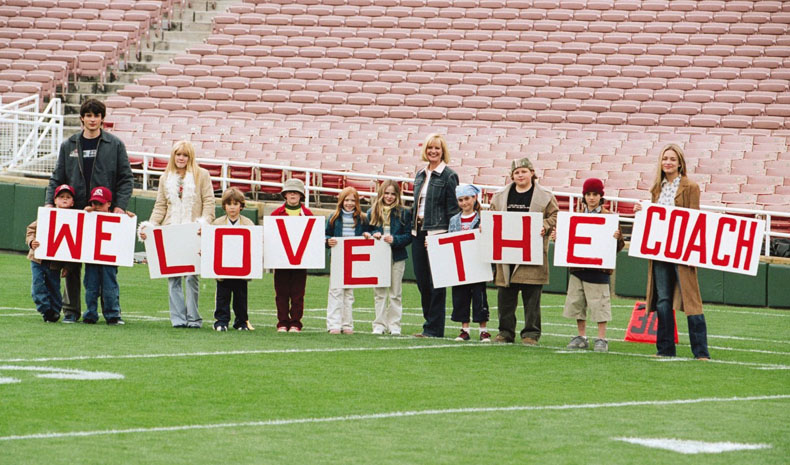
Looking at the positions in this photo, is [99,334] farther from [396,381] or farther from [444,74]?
[444,74]

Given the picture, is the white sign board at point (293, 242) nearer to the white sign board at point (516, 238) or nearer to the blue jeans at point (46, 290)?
the white sign board at point (516, 238)

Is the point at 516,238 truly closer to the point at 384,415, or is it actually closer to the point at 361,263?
the point at 361,263

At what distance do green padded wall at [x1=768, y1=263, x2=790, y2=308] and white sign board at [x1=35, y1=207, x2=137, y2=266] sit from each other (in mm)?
9567

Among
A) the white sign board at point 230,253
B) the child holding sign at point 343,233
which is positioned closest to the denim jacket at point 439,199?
the child holding sign at point 343,233

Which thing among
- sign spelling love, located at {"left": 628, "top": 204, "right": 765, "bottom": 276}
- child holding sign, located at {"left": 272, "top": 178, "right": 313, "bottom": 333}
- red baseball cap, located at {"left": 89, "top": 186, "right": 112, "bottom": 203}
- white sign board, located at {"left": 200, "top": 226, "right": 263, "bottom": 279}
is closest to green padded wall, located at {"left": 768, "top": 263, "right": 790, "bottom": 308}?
sign spelling love, located at {"left": 628, "top": 204, "right": 765, "bottom": 276}

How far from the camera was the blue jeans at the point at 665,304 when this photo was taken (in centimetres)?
1054

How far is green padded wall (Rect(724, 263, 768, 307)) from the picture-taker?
1820 centimetres

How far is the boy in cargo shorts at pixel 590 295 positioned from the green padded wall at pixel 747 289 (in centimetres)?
747

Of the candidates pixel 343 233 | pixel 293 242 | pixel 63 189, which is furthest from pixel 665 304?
pixel 63 189

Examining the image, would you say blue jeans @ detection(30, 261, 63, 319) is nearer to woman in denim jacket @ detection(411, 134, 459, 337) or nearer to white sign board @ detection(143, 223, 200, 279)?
white sign board @ detection(143, 223, 200, 279)

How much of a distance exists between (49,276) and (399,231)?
121 inches

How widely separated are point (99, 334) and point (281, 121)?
47.8ft

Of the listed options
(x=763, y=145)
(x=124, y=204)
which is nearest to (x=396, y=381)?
(x=124, y=204)

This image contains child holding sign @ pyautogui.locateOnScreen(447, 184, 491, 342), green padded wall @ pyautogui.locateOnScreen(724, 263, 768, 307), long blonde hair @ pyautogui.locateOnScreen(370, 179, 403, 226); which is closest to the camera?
child holding sign @ pyautogui.locateOnScreen(447, 184, 491, 342)
